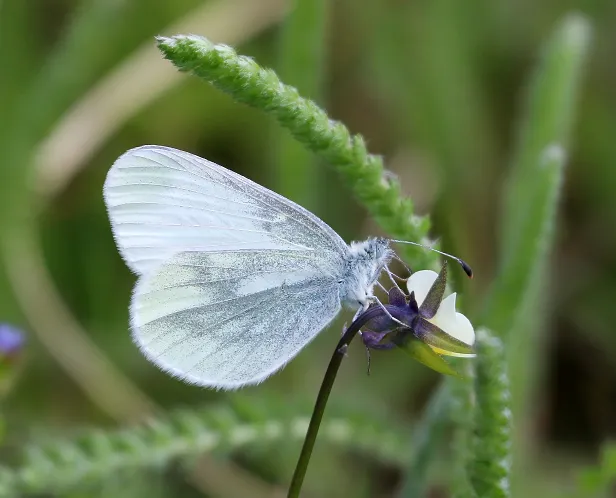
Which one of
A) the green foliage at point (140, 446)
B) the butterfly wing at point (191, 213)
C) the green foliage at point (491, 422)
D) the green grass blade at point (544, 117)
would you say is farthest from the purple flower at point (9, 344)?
the green grass blade at point (544, 117)

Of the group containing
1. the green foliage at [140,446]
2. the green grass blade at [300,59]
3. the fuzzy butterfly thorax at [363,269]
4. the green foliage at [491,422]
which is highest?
the green grass blade at [300,59]

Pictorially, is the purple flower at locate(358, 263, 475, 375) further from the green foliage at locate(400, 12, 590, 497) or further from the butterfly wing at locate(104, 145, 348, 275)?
the butterfly wing at locate(104, 145, 348, 275)

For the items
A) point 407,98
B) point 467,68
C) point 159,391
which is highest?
point 467,68

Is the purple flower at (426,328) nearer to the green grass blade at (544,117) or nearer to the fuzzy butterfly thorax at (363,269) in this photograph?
the fuzzy butterfly thorax at (363,269)

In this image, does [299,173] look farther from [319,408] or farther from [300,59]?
[319,408]

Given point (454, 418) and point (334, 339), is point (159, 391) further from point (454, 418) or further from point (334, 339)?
point (454, 418)

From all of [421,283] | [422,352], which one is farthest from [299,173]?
[422,352]

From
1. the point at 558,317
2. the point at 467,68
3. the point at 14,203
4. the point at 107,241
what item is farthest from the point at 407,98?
the point at 14,203
